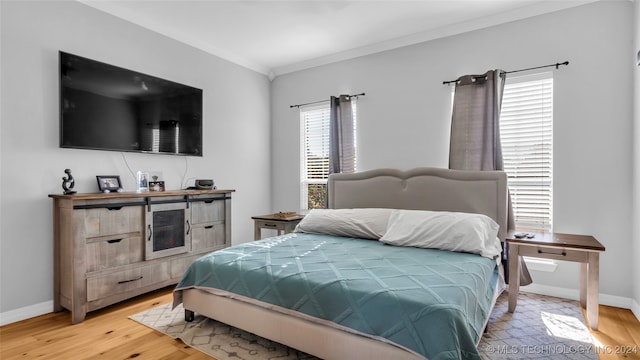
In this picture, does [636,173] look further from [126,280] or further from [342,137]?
[126,280]

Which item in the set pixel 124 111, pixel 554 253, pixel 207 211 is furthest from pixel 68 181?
pixel 554 253

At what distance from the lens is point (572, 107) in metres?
→ 3.04

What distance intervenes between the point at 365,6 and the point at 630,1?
89.6 inches

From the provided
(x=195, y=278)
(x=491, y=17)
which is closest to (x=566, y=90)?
(x=491, y=17)

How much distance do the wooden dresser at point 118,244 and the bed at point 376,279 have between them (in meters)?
0.74

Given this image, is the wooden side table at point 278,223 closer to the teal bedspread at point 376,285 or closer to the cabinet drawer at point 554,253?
the teal bedspread at point 376,285

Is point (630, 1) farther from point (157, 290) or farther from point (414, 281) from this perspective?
point (157, 290)

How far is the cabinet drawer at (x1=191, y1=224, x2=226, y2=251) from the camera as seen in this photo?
352cm

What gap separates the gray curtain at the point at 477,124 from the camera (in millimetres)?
3268

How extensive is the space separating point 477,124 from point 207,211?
3.04m

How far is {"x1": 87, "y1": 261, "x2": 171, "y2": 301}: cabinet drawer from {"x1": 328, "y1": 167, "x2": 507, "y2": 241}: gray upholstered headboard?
202cm

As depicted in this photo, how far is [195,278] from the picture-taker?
2.43 metres

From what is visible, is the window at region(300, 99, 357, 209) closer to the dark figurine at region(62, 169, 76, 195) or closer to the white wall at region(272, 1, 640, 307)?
the white wall at region(272, 1, 640, 307)

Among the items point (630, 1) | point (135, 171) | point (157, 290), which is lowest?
point (157, 290)
